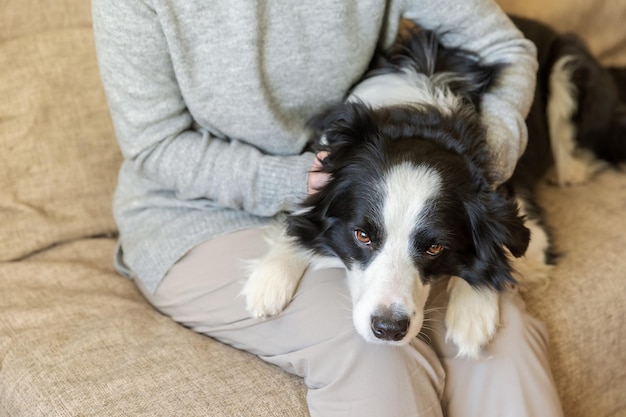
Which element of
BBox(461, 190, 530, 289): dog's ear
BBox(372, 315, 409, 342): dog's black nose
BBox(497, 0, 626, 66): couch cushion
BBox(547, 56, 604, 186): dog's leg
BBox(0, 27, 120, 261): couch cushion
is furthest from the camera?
BBox(497, 0, 626, 66): couch cushion

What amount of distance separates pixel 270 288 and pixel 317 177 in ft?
0.86

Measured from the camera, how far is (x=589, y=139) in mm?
2361

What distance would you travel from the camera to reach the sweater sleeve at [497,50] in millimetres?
A: 1691

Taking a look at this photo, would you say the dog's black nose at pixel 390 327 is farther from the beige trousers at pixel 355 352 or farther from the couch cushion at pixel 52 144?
the couch cushion at pixel 52 144

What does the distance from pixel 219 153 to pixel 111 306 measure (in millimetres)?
477

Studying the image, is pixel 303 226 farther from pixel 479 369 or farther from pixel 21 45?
pixel 21 45

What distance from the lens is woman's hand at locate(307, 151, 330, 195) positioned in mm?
1502

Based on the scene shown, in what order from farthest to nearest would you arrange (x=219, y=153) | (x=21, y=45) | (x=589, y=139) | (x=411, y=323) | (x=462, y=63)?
(x=589, y=139) → (x=21, y=45) → (x=462, y=63) → (x=219, y=153) → (x=411, y=323)

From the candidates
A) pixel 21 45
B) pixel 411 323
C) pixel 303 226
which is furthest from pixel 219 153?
pixel 21 45

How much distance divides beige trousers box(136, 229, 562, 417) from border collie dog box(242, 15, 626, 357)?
0.04m

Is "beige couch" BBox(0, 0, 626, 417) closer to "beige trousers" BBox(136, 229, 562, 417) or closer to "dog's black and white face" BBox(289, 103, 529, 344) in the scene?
"beige trousers" BBox(136, 229, 562, 417)

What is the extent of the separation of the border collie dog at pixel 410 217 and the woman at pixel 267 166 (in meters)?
0.05

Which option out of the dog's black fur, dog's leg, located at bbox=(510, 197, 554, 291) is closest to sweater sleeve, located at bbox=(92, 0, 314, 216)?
the dog's black fur

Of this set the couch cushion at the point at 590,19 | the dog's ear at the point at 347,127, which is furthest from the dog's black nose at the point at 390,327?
the couch cushion at the point at 590,19
